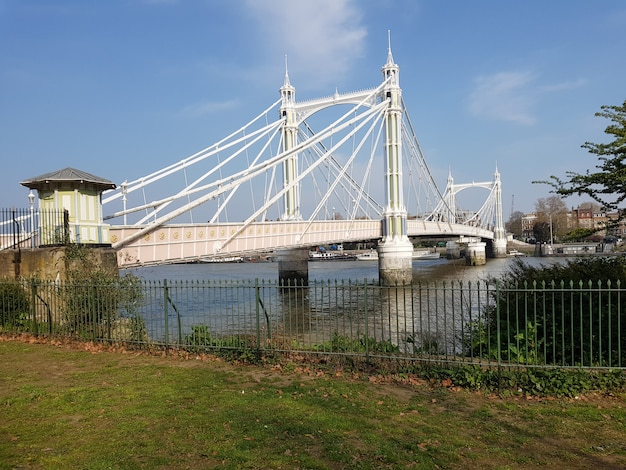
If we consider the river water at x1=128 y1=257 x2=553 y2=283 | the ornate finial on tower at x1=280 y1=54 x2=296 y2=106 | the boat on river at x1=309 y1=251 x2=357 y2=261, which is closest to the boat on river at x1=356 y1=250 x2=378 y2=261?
the boat on river at x1=309 y1=251 x2=357 y2=261

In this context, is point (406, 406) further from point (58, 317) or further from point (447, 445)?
point (58, 317)

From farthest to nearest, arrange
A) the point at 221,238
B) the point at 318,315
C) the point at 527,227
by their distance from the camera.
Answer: the point at 527,227
the point at 318,315
the point at 221,238

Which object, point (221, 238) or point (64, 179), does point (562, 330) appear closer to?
point (64, 179)

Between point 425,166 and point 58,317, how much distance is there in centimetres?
4936

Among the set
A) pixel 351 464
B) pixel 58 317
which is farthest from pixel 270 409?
pixel 58 317

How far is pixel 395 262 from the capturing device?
3959cm

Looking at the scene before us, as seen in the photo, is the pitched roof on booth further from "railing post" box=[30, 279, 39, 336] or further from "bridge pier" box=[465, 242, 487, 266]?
"bridge pier" box=[465, 242, 487, 266]

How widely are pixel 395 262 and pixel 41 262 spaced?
99.0 ft

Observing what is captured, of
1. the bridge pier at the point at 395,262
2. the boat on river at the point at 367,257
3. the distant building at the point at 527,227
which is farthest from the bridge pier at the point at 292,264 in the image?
the distant building at the point at 527,227

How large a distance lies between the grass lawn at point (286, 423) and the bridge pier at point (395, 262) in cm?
3156

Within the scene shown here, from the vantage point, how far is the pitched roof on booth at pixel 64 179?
13239 millimetres

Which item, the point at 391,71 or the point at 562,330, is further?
the point at 391,71

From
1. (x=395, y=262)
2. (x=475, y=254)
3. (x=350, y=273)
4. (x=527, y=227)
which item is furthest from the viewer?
(x=527, y=227)

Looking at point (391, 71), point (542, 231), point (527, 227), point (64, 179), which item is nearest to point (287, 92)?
point (391, 71)
